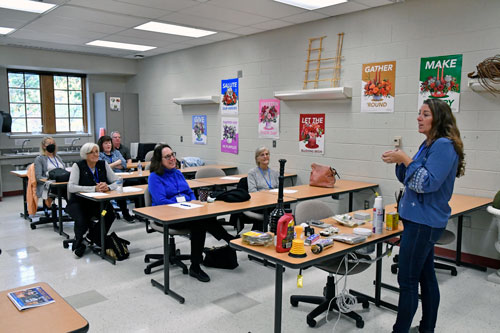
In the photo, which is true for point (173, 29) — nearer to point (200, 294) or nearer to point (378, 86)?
point (378, 86)

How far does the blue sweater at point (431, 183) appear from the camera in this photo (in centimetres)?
218

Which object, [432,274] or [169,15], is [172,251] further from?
[169,15]

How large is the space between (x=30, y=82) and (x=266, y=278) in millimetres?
7012

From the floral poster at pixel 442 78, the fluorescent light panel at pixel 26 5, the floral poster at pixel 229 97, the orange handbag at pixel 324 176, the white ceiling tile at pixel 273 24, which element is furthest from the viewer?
the floral poster at pixel 229 97

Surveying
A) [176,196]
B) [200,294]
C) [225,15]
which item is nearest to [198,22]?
[225,15]

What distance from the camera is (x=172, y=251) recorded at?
4074 millimetres

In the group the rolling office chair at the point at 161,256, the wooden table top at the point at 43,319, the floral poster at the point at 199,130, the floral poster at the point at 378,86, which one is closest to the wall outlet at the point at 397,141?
the floral poster at the point at 378,86

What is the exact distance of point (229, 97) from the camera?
668 cm

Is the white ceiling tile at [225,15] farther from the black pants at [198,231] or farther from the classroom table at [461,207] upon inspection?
the classroom table at [461,207]

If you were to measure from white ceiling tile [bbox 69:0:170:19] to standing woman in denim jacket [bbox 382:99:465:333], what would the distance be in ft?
12.1

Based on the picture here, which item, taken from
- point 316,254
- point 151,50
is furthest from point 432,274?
point 151,50

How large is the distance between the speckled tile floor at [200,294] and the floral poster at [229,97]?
281 cm

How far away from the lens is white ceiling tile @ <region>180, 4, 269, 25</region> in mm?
4816

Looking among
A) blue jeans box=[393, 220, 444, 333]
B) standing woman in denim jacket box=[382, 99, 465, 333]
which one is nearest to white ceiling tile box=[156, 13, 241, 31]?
standing woman in denim jacket box=[382, 99, 465, 333]
